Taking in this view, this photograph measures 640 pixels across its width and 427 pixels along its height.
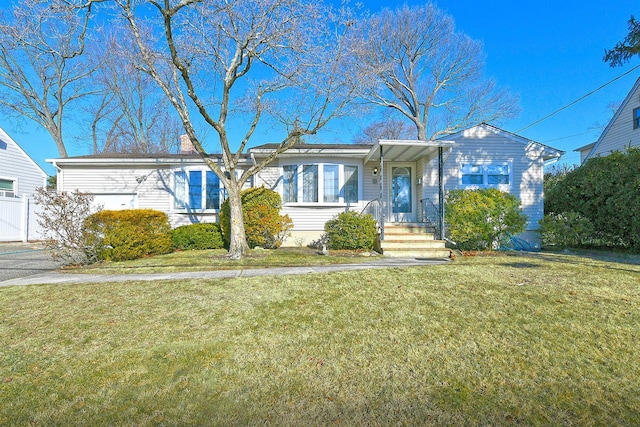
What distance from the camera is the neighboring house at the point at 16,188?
14.4 meters

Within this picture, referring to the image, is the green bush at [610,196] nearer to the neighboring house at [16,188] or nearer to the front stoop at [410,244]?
the front stoop at [410,244]

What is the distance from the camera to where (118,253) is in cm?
790

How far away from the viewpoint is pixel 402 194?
11672 millimetres

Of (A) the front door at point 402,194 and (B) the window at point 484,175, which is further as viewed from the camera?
(A) the front door at point 402,194

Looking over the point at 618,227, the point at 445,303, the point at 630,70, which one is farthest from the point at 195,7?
the point at 630,70

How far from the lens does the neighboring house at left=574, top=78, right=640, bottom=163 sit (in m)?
14.8

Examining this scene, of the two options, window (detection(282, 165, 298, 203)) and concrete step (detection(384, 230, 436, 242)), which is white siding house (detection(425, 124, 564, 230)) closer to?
concrete step (detection(384, 230, 436, 242))

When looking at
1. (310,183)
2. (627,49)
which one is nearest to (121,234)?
(310,183)

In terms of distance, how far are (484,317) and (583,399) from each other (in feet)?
4.74

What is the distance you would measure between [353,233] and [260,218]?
2.86 meters

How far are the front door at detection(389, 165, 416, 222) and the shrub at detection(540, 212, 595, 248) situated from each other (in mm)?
4078

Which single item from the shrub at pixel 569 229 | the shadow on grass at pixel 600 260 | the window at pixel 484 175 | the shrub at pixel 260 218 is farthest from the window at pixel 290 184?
the shrub at pixel 569 229

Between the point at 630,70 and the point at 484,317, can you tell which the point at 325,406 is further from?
the point at 630,70

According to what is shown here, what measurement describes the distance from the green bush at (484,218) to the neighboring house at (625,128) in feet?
29.1
